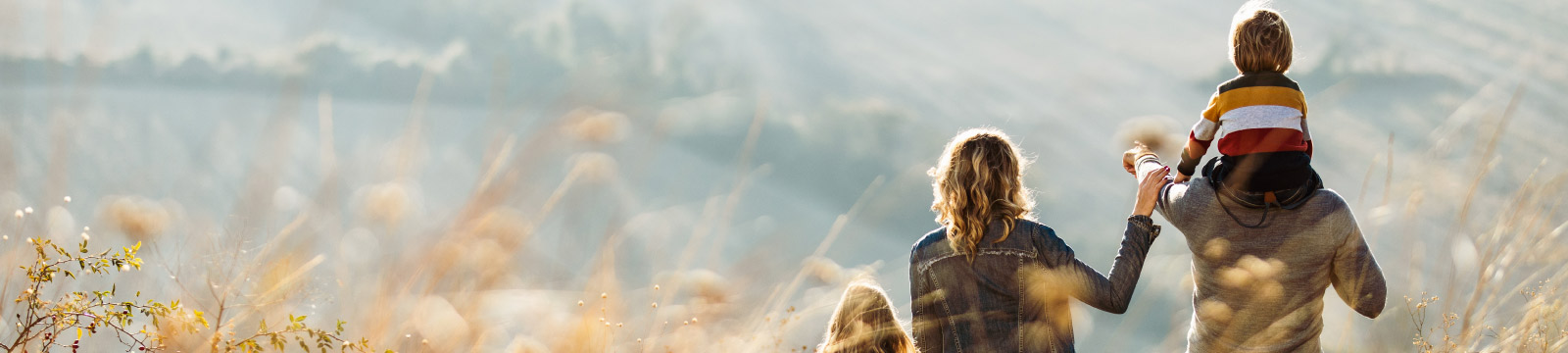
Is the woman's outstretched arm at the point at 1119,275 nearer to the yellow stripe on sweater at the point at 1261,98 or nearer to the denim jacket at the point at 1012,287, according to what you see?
the denim jacket at the point at 1012,287

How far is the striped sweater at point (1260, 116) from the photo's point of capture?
207 centimetres

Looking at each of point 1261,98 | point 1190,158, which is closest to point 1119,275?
point 1190,158

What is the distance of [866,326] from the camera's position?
211 centimetres

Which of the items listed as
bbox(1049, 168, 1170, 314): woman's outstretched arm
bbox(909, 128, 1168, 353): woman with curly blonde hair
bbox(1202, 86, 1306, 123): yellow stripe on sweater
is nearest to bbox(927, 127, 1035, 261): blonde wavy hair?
bbox(909, 128, 1168, 353): woman with curly blonde hair

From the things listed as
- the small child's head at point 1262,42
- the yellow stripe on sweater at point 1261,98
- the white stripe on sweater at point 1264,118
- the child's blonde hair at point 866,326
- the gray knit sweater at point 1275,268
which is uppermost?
the small child's head at point 1262,42

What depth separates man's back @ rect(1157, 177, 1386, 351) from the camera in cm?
211

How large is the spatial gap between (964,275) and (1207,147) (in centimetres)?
61

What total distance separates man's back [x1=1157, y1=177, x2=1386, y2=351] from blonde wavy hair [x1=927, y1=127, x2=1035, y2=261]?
372 mm

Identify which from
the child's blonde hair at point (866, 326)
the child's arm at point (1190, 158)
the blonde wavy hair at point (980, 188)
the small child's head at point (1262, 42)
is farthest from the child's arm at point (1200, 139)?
the child's blonde hair at point (866, 326)

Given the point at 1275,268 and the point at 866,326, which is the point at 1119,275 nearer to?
the point at 1275,268

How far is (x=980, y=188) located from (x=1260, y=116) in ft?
1.94

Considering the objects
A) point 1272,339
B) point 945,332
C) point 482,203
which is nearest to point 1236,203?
point 1272,339

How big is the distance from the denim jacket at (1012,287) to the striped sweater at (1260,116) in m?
0.26

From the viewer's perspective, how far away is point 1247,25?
2178 millimetres
